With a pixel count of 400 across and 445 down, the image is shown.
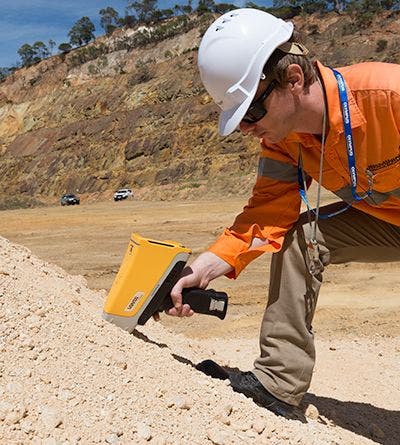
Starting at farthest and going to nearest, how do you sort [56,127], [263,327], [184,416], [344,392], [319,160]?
[56,127] < [344,392] < [263,327] < [319,160] < [184,416]

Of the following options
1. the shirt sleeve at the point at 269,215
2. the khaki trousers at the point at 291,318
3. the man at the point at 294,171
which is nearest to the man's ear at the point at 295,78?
the man at the point at 294,171

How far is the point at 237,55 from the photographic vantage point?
7.18 feet

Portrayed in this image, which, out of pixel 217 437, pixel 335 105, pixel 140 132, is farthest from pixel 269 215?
pixel 140 132

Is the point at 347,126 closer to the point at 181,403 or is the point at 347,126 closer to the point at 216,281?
Result: the point at 181,403

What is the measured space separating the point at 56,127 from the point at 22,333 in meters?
34.8

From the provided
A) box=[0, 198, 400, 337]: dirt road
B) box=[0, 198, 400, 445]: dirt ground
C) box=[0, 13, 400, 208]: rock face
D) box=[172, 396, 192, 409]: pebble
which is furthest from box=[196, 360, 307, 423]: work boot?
box=[0, 13, 400, 208]: rock face

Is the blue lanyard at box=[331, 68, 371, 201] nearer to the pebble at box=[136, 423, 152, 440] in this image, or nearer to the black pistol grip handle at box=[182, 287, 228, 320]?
the black pistol grip handle at box=[182, 287, 228, 320]

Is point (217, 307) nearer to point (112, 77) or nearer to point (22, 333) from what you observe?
point (22, 333)

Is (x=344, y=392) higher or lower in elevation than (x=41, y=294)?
lower

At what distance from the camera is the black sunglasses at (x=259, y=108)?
7.11ft

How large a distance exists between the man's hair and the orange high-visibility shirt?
0.07m

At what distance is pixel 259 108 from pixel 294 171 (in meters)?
0.54

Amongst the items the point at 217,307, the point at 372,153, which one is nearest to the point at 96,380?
the point at 217,307

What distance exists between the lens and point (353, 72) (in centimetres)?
226
